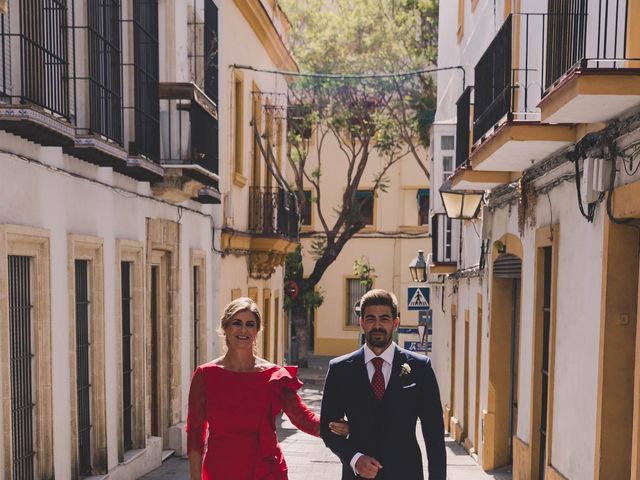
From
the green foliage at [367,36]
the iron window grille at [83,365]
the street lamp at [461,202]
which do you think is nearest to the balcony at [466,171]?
the street lamp at [461,202]

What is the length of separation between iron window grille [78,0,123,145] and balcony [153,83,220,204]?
157 cm

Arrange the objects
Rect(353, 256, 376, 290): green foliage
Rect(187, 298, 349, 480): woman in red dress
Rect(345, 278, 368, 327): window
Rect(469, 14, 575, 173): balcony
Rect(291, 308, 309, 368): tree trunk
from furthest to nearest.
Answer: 1. Rect(345, 278, 368, 327): window
2. Rect(353, 256, 376, 290): green foliage
3. Rect(291, 308, 309, 368): tree trunk
4. Rect(469, 14, 575, 173): balcony
5. Rect(187, 298, 349, 480): woman in red dress

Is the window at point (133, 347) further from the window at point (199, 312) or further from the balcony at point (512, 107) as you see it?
the balcony at point (512, 107)

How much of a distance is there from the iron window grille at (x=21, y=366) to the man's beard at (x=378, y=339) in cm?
359

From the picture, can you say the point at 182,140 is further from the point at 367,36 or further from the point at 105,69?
the point at 367,36

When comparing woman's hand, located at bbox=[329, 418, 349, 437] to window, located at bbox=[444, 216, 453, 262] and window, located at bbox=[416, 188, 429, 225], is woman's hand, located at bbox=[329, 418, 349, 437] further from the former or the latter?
window, located at bbox=[416, 188, 429, 225]

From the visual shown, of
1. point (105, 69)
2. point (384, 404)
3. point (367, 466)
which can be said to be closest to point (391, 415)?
point (384, 404)

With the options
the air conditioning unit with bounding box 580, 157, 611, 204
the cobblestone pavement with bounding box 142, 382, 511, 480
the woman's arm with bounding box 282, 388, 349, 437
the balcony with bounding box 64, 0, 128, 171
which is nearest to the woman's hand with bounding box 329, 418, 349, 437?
the woman's arm with bounding box 282, 388, 349, 437

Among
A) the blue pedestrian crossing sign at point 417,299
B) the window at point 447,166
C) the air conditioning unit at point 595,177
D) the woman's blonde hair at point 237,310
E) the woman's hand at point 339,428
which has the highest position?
the window at point 447,166

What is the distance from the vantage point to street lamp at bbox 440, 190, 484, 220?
13070mm

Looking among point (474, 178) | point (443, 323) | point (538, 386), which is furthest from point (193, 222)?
point (443, 323)

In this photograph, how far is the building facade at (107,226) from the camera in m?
7.30

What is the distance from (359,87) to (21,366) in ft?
69.6

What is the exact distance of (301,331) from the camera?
3008 cm
